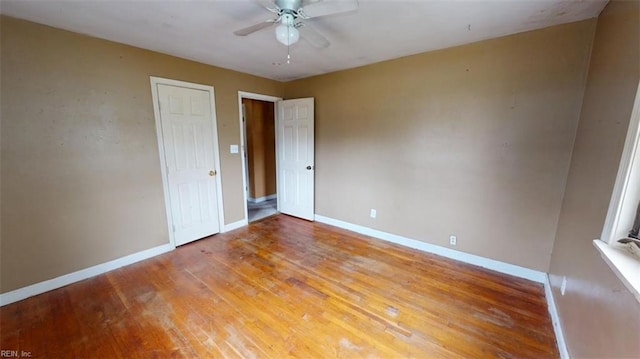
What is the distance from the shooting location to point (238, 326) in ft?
5.97

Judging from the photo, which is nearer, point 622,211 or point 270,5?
Answer: point 622,211

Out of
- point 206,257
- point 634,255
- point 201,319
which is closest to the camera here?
point 634,255

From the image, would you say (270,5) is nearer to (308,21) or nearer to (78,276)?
(308,21)

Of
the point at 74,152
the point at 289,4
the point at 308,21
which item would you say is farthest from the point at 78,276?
the point at 308,21

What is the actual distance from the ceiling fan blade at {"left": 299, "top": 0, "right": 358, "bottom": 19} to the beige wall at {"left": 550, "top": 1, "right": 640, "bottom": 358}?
1.52 metres

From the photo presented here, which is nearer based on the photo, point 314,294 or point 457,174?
point 314,294

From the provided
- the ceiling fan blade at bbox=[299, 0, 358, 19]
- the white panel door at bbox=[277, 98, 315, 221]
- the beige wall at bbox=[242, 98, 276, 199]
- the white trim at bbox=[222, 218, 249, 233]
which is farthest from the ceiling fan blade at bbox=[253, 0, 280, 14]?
the beige wall at bbox=[242, 98, 276, 199]

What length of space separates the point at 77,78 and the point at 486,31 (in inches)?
154

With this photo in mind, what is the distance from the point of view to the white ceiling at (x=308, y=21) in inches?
69.5

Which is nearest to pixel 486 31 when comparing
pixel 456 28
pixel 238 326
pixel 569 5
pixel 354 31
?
pixel 456 28

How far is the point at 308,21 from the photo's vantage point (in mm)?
1992

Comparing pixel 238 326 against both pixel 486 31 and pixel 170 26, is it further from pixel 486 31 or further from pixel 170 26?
pixel 486 31

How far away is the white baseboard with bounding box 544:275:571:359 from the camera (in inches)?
61.2

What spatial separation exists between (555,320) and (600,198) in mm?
1065
